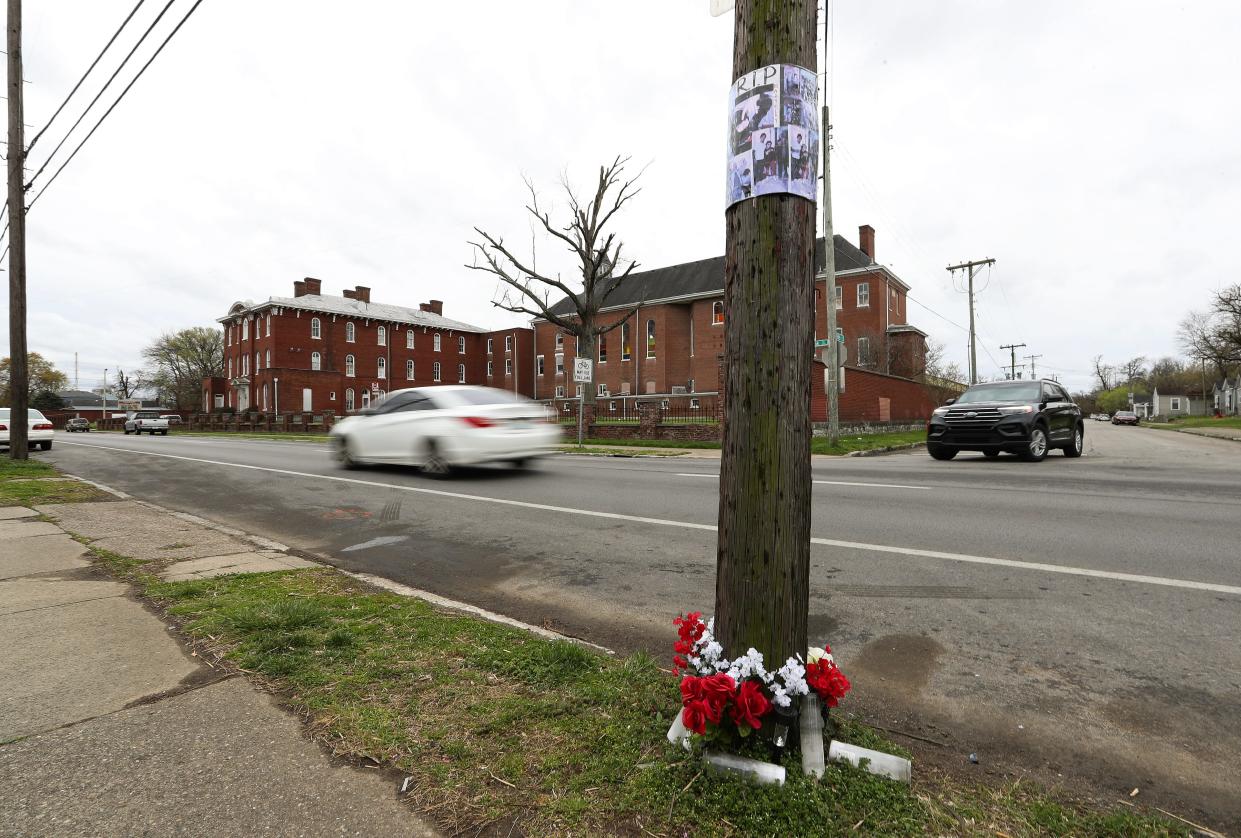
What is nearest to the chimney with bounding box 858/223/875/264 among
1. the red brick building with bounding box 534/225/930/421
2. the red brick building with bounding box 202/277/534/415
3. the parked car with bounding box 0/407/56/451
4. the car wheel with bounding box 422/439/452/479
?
the red brick building with bounding box 534/225/930/421

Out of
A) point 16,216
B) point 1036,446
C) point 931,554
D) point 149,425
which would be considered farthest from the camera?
point 149,425

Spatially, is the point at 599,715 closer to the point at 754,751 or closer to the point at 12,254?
the point at 754,751

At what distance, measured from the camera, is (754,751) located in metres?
1.90

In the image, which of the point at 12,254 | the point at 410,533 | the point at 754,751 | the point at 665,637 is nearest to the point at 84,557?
the point at 410,533

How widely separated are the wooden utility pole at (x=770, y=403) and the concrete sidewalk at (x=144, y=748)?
46.7 inches

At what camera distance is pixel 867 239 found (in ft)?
156

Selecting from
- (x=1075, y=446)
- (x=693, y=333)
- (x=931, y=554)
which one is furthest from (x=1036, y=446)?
(x=693, y=333)

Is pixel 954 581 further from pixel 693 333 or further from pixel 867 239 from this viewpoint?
pixel 867 239

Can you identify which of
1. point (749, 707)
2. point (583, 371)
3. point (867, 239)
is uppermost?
point (867, 239)

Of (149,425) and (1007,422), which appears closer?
(1007,422)

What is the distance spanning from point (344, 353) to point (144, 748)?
196ft

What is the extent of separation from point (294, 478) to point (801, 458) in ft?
36.8

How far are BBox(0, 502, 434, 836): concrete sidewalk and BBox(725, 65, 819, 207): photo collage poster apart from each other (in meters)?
2.22

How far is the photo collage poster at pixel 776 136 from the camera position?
2064mm
